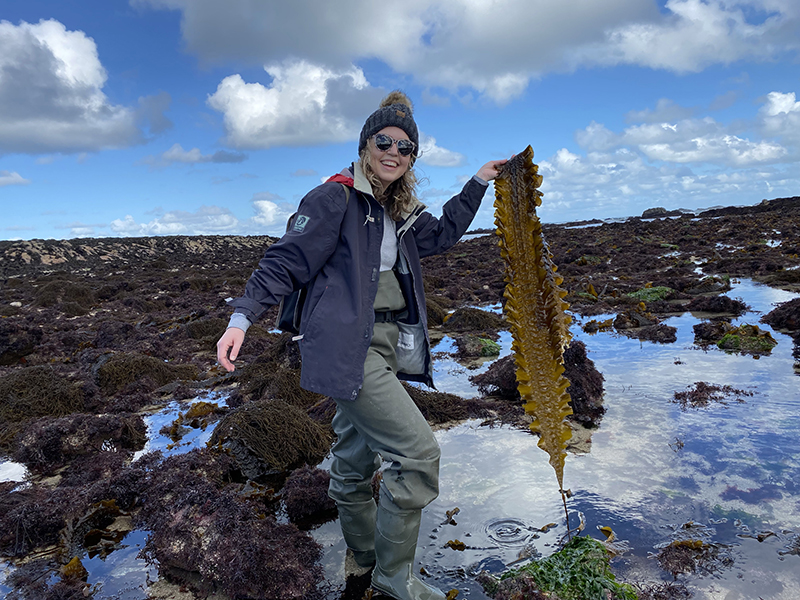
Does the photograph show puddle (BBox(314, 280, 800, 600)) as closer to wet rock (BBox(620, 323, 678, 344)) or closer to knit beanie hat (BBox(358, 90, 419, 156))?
wet rock (BBox(620, 323, 678, 344))

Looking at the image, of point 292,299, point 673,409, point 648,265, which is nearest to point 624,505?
point 673,409

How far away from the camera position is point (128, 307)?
16.4 metres

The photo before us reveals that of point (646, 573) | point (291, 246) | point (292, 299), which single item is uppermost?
point (291, 246)

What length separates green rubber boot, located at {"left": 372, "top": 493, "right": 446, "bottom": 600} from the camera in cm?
234

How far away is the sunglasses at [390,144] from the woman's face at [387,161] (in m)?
0.02

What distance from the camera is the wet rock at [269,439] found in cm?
409

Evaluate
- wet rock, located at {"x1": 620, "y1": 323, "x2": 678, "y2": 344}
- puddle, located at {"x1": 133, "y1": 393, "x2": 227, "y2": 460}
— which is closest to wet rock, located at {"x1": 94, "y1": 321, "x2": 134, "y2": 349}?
puddle, located at {"x1": 133, "y1": 393, "x2": 227, "y2": 460}

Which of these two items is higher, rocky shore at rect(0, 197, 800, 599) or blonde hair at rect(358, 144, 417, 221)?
blonde hair at rect(358, 144, 417, 221)

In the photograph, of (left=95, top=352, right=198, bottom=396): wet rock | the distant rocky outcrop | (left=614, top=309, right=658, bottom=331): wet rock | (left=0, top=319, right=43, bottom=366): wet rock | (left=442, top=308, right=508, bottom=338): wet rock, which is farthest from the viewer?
the distant rocky outcrop

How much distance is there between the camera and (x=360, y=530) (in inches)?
107

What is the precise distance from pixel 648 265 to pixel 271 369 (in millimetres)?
13508

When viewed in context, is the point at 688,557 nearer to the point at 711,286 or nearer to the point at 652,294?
the point at 652,294

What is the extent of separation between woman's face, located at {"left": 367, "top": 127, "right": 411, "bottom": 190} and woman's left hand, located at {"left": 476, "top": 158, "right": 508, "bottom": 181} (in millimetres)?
416

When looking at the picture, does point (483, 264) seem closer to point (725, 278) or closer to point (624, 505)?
point (725, 278)
